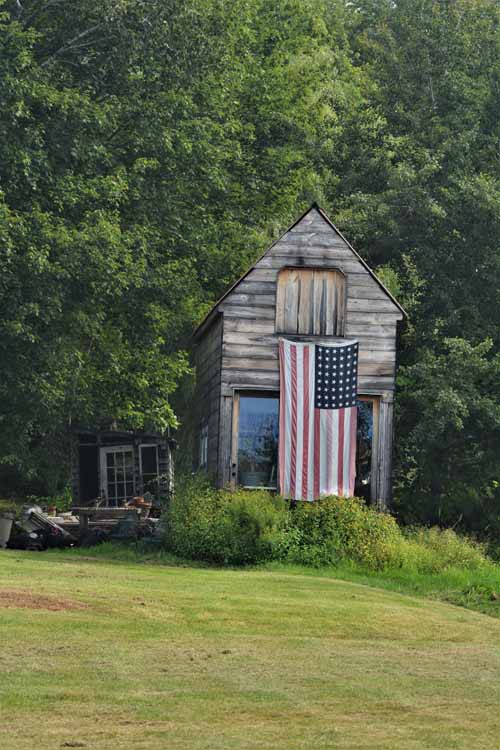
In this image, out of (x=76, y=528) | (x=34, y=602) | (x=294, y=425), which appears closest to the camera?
(x=34, y=602)

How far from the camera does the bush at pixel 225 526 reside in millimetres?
26956

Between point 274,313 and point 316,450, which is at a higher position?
point 274,313

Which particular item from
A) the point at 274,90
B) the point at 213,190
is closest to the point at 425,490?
the point at 213,190

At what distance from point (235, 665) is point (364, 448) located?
1654cm

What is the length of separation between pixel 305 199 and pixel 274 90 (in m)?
3.57

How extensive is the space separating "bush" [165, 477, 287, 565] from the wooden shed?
2.28m

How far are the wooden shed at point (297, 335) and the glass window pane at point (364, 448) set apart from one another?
2 centimetres

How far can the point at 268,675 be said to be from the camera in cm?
1458

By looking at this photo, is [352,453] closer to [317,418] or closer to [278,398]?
[317,418]

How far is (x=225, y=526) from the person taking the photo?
1075 inches

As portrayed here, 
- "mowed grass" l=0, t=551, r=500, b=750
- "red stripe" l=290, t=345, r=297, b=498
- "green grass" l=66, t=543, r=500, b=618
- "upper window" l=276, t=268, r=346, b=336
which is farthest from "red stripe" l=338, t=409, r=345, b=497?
"mowed grass" l=0, t=551, r=500, b=750

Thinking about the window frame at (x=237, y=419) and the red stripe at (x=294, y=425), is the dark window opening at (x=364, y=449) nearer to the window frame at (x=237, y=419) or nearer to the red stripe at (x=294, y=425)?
the red stripe at (x=294, y=425)

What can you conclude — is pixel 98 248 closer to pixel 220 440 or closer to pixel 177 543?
pixel 220 440

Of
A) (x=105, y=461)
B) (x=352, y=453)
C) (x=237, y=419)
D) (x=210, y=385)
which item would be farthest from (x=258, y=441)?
(x=105, y=461)
